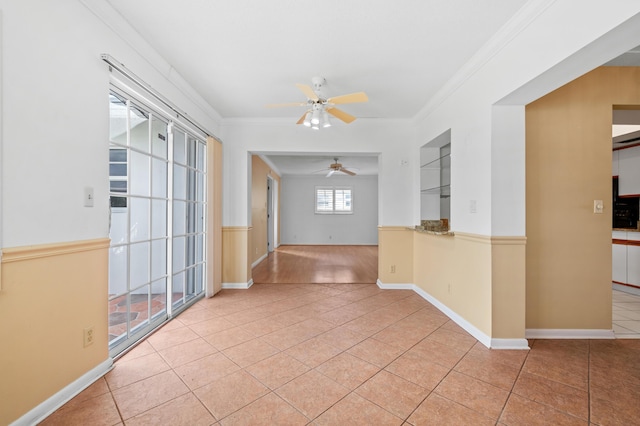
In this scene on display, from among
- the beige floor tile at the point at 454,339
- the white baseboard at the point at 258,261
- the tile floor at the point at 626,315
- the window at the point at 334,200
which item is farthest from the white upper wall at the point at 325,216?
the beige floor tile at the point at 454,339

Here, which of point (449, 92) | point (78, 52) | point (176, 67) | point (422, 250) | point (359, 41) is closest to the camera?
point (78, 52)

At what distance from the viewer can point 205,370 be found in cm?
185

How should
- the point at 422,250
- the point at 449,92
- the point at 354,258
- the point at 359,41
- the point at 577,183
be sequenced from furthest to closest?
the point at 354,258, the point at 422,250, the point at 449,92, the point at 577,183, the point at 359,41

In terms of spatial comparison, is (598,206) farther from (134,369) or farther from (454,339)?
(134,369)

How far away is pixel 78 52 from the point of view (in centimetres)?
161

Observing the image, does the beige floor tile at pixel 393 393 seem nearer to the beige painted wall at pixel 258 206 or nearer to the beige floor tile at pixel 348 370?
the beige floor tile at pixel 348 370

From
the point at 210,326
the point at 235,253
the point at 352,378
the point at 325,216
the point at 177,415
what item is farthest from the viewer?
the point at 325,216

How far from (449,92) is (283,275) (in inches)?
149

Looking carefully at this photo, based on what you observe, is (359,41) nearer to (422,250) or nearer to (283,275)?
(422,250)

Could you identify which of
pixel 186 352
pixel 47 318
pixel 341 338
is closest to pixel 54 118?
pixel 47 318

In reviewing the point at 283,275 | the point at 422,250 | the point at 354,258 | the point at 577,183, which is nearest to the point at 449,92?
the point at 577,183

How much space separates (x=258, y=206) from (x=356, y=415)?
5.10m

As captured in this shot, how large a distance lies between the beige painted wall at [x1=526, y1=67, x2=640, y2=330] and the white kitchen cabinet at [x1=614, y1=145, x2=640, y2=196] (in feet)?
8.12

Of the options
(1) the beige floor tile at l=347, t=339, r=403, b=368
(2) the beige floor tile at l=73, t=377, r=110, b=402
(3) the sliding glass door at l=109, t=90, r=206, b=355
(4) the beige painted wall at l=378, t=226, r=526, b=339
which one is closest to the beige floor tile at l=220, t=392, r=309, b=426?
(1) the beige floor tile at l=347, t=339, r=403, b=368
